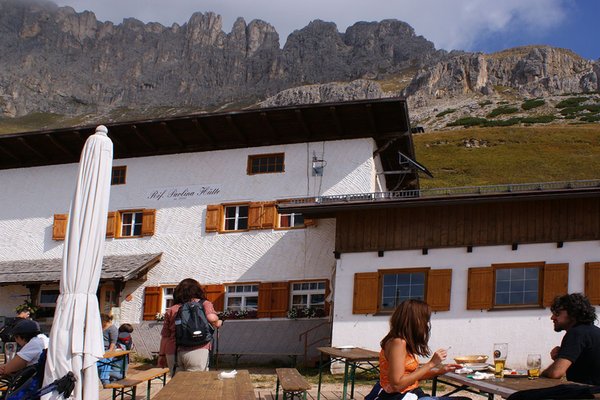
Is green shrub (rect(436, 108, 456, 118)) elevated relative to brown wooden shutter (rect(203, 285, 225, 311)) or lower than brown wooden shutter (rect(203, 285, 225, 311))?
elevated

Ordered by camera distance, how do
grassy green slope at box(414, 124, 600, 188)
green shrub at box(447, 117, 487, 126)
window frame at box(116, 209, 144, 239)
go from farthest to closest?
green shrub at box(447, 117, 487, 126)
grassy green slope at box(414, 124, 600, 188)
window frame at box(116, 209, 144, 239)

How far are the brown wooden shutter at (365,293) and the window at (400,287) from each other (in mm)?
199

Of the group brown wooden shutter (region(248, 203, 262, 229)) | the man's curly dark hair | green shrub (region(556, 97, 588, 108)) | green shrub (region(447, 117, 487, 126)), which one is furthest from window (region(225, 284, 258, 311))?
green shrub (region(556, 97, 588, 108))

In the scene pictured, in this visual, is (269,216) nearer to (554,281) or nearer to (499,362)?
(554,281)

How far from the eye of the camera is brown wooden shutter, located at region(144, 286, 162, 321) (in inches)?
846

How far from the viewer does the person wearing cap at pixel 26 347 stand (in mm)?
7713

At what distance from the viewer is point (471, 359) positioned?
23.9 feet

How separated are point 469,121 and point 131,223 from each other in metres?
67.2

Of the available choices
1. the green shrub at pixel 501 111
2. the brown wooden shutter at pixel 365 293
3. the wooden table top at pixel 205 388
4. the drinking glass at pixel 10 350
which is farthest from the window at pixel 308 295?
the green shrub at pixel 501 111

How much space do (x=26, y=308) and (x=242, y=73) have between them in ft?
513

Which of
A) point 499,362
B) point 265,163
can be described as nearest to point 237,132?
point 265,163

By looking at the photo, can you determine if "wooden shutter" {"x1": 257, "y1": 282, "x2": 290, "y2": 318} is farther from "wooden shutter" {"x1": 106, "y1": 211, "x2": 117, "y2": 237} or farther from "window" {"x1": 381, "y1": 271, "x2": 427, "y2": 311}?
"wooden shutter" {"x1": 106, "y1": 211, "x2": 117, "y2": 237}

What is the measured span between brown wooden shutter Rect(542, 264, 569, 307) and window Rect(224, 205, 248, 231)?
8.25m

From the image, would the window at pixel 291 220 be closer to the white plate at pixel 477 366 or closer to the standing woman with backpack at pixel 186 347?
the standing woman with backpack at pixel 186 347
